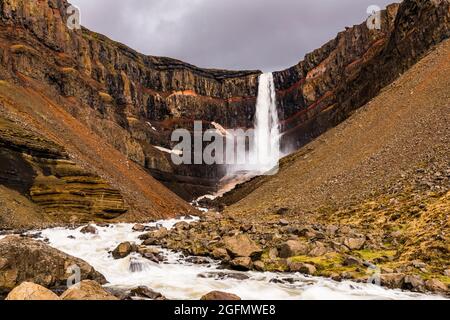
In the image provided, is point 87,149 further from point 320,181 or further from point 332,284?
point 332,284

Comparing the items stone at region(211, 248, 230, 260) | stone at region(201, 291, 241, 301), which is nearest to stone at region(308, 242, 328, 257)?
stone at region(211, 248, 230, 260)

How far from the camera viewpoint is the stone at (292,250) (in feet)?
63.7

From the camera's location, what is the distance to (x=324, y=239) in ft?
71.1

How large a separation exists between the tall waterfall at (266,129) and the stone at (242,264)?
301 feet

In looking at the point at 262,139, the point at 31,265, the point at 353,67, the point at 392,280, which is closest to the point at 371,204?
the point at 392,280

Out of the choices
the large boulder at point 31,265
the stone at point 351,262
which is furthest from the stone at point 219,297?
the stone at point 351,262

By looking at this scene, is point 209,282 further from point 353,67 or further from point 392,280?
point 353,67

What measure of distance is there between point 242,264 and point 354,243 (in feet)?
19.7

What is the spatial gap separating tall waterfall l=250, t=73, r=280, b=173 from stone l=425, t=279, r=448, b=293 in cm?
9524

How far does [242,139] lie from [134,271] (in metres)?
113

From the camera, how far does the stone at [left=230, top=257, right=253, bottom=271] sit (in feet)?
58.5

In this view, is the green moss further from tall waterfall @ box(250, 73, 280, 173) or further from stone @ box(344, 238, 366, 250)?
tall waterfall @ box(250, 73, 280, 173)

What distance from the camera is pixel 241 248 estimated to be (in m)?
19.5
